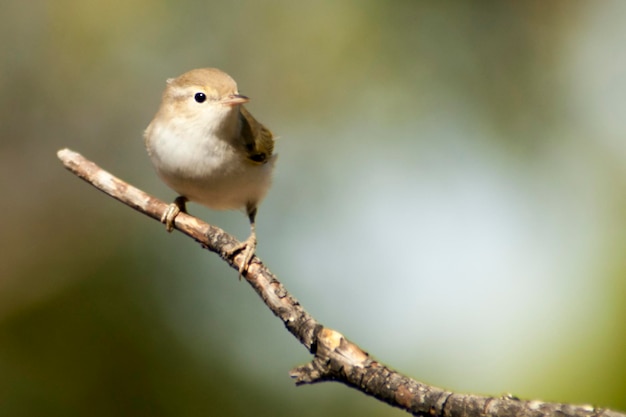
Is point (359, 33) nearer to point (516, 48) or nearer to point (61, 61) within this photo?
point (516, 48)

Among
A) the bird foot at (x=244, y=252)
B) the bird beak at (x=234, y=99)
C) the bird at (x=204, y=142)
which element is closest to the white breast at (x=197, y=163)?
the bird at (x=204, y=142)

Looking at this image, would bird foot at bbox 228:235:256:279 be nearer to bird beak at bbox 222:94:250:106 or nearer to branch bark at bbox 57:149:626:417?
branch bark at bbox 57:149:626:417

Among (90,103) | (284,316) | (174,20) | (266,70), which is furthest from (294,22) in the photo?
(284,316)

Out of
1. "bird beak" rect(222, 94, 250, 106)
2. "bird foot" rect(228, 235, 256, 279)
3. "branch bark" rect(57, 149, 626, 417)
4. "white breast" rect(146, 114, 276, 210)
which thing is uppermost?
"bird beak" rect(222, 94, 250, 106)

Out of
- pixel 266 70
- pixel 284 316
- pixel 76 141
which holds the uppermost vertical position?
pixel 266 70

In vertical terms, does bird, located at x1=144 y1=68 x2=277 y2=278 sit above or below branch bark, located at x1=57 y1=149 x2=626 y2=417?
above

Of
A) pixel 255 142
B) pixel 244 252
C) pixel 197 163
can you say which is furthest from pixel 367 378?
pixel 255 142

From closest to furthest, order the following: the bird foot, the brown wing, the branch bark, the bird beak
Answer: the branch bark, the bird foot, the bird beak, the brown wing

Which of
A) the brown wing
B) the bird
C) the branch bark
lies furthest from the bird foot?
the brown wing
